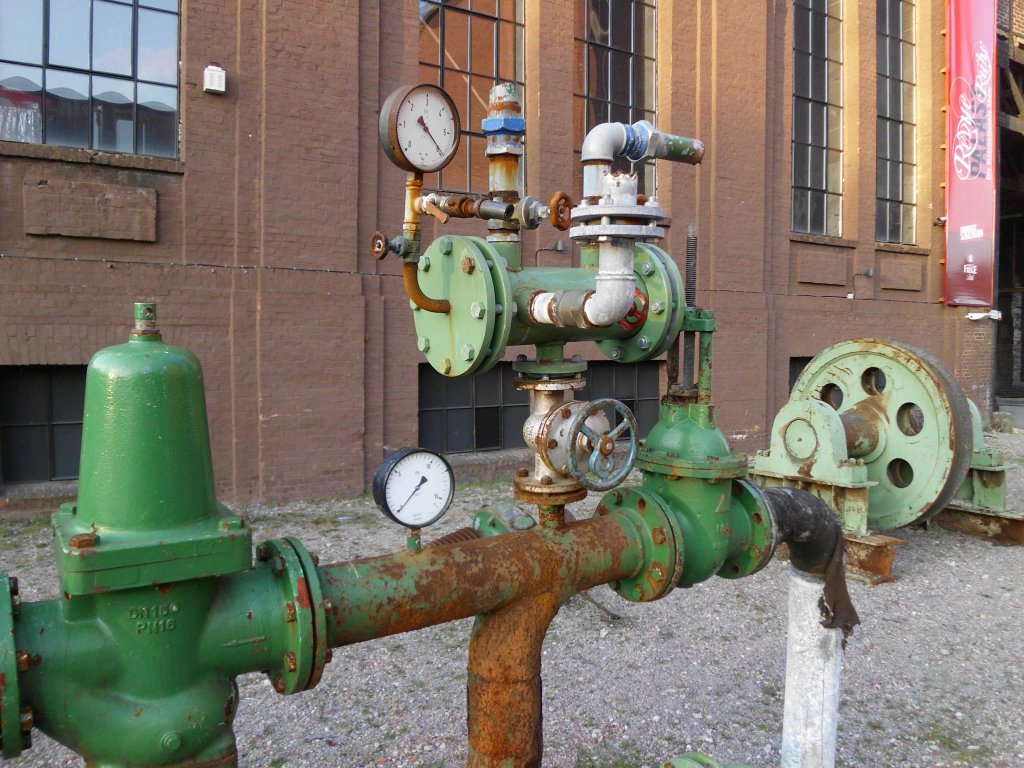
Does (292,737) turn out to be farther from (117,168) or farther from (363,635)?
(117,168)

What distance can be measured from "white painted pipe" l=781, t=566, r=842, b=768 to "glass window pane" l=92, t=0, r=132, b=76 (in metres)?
6.61

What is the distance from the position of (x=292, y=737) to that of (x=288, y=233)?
4.73 meters

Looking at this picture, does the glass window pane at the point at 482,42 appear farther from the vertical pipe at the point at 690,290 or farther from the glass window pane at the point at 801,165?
the vertical pipe at the point at 690,290

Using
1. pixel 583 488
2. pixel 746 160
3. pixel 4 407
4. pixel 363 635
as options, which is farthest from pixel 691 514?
pixel 746 160

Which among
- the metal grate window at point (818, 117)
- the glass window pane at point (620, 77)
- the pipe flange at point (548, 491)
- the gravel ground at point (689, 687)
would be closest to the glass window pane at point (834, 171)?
the metal grate window at point (818, 117)

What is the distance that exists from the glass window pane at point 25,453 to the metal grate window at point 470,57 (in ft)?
13.7

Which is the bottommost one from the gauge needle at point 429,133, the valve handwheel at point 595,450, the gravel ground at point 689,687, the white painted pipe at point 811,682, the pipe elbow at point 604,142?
the gravel ground at point 689,687

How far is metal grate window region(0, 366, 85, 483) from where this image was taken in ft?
20.2

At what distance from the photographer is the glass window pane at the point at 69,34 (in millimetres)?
6180

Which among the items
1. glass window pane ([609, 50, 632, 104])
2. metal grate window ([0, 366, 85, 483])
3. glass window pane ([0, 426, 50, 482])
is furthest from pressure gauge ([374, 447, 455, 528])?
glass window pane ([609, 50, 632, 104])

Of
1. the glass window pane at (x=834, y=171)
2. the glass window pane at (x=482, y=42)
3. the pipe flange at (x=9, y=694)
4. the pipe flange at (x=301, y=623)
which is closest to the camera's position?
the pipe flange at (x=9, y=694)

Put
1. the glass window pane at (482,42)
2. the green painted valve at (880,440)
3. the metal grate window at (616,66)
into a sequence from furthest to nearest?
the metal grate window at (616,66) < the glass window pane at (482,42) < the green painted valve at (880,440)

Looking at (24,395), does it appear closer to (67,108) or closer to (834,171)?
(67,108)

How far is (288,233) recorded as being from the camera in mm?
6848
